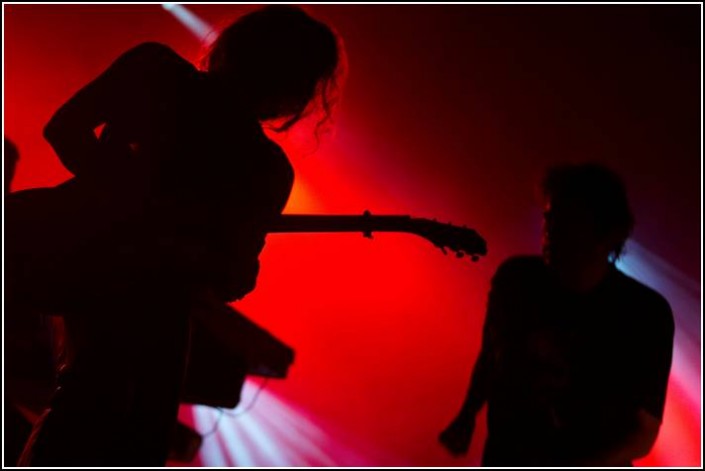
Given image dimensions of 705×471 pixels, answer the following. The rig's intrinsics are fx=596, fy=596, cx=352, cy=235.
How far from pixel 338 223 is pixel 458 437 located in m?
0.87

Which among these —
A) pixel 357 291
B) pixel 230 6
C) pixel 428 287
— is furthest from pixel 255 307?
pixel 230 6

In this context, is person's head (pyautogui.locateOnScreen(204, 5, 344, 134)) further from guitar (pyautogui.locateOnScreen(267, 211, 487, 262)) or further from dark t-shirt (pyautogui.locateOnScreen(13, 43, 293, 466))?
guitar (pyautogui.locateOnScreen(267, 211, 487, 262))

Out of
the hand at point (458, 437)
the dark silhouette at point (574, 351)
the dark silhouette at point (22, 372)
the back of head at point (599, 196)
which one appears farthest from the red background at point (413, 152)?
the dark silhouette at point (22, 372)

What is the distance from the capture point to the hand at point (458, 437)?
74.1 inches

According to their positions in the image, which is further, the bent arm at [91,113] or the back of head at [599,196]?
the back of head at [599,196]

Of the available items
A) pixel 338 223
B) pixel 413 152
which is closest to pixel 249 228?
pixel 338 223

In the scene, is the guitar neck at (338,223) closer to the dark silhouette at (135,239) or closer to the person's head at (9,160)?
the dark silhouette at (135,239)

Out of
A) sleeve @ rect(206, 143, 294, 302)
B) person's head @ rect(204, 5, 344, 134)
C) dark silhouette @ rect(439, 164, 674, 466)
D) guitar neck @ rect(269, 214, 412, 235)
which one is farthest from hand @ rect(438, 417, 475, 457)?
person's head @ rect(204, 5, 344, 134)

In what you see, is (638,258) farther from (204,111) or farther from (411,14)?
(204,111)

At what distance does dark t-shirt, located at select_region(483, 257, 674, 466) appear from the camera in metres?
1.67

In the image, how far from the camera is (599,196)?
2.04m

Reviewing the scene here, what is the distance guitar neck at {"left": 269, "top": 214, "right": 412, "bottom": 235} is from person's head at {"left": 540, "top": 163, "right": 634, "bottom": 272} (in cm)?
66

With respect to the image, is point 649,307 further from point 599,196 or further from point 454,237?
point 454,237

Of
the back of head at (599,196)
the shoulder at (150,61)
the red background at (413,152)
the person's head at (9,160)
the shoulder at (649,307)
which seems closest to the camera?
the shoulder at (150,61)
